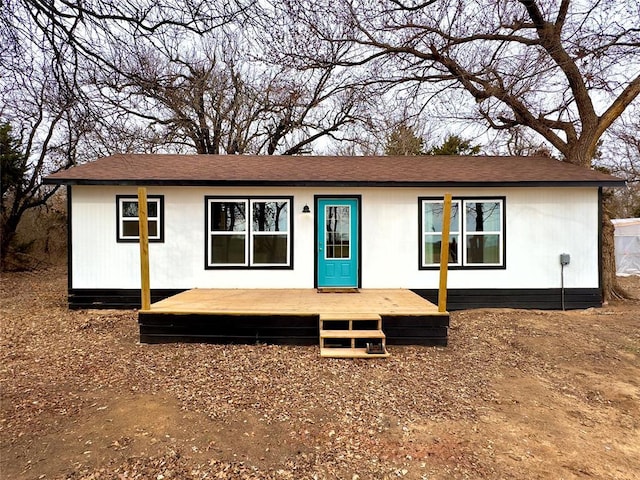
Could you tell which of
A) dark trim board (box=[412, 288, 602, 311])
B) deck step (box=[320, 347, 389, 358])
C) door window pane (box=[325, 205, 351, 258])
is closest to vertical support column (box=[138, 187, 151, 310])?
deck step (box=[320, 347, 389, 358])

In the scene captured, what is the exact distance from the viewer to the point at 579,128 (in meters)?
9.59

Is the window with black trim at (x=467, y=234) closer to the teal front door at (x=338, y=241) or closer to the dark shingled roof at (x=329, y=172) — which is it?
the dark shingled roof at (x=329, y=172)

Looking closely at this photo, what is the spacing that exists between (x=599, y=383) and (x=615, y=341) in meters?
1.87

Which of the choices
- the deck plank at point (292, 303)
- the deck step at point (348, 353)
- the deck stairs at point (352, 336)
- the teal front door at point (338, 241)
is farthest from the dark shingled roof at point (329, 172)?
the deck step at point (348, 353)

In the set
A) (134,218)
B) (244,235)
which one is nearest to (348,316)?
(244,235)

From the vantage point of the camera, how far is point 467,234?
7336 mm

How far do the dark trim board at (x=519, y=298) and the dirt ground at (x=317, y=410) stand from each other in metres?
1.71

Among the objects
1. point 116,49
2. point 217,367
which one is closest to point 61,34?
point 116,49

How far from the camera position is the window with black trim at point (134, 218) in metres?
7.23

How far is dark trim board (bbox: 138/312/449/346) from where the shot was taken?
16.6ft

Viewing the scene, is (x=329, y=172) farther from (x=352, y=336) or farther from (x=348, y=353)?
(x=348, y=353)

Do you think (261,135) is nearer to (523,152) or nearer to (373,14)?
(373,14)

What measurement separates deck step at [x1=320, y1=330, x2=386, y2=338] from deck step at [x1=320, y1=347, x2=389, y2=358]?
16 centimetres

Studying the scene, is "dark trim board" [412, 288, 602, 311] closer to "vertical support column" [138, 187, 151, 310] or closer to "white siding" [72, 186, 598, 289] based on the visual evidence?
"white siding" [72, 186, 598, 289]
